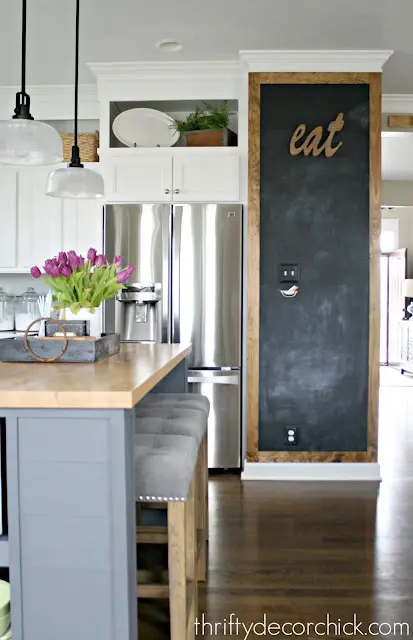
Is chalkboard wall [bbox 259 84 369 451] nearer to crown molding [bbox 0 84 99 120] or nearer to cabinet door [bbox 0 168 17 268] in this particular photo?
crown molding [bbox 0 84 99 120]

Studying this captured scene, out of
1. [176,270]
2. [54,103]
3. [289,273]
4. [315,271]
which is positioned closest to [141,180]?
[176,270]

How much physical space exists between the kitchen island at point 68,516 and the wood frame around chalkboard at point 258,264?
9.04 ft

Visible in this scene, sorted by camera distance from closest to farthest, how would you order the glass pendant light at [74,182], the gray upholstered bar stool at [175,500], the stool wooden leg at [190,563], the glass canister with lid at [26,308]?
the gray upholstered bar stool at [175,500]
the stool wooden leg at [190,563]
the glass pendant light at [74,182]
the glass canister with lid at [26,308]

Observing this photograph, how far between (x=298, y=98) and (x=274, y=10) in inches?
30.7

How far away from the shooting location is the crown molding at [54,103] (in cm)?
466

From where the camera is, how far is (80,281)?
243 cm

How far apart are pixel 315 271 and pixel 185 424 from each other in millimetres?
2179

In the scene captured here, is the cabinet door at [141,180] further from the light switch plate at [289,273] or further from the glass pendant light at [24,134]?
the glass pendant light at [24,134]

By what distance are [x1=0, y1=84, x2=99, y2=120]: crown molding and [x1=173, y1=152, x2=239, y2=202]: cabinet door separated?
0.87 m

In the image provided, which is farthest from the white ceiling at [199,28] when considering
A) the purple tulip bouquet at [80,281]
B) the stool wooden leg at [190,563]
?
the stool wooden leg at [190,563]

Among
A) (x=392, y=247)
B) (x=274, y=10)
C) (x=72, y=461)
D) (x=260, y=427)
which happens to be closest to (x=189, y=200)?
(x=274, y=10)

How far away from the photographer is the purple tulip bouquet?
7.89 ft

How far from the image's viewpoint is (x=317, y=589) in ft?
8.30

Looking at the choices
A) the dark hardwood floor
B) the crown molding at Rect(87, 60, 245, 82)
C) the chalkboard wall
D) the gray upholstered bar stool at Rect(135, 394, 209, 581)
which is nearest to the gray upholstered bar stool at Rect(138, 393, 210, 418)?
the gray upholstered bar stool at Rect(135, 394, 209, 581)
